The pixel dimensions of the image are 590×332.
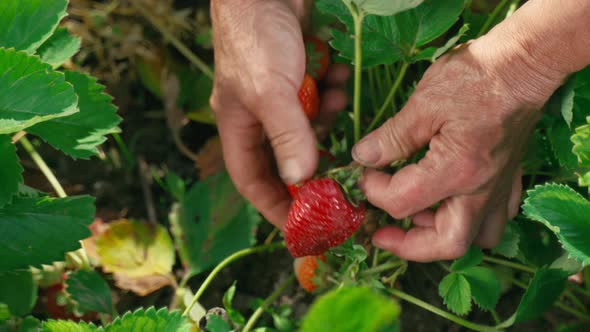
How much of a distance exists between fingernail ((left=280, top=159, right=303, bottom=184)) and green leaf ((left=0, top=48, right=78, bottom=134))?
0.32 metres

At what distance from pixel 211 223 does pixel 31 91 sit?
51 cm

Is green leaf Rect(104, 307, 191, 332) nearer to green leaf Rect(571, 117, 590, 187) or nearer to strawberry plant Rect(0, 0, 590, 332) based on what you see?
strawberry plant Rect(0, 0, 590, 332)

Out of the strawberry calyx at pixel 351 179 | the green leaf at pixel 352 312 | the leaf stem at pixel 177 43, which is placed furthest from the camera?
the leaf stem at pixel 177 43

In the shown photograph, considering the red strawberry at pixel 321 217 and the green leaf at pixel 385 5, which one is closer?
the green leaf at pixel 385 5

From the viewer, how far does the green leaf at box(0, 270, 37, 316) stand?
1.05 metres

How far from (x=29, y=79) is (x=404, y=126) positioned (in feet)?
1.70

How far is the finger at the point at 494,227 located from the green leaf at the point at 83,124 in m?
Result: 0.63

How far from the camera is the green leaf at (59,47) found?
38.1 inches

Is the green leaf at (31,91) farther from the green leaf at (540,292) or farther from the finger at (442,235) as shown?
the green leaf at (540,292)

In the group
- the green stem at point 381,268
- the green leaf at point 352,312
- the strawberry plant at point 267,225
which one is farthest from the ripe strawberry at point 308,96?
the green leaf at point 352,312

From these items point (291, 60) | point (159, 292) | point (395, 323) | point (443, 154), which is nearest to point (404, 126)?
point (443, 154)

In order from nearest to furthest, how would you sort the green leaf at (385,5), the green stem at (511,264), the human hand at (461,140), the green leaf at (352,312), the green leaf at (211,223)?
the green leaf at (352,312), the green leaf at (385,5), the human hand at (461,140), the green stem at (511,264), the green leaf at (211,223)

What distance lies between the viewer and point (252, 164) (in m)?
1.02

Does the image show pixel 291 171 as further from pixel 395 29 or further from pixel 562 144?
pixel 562 144
